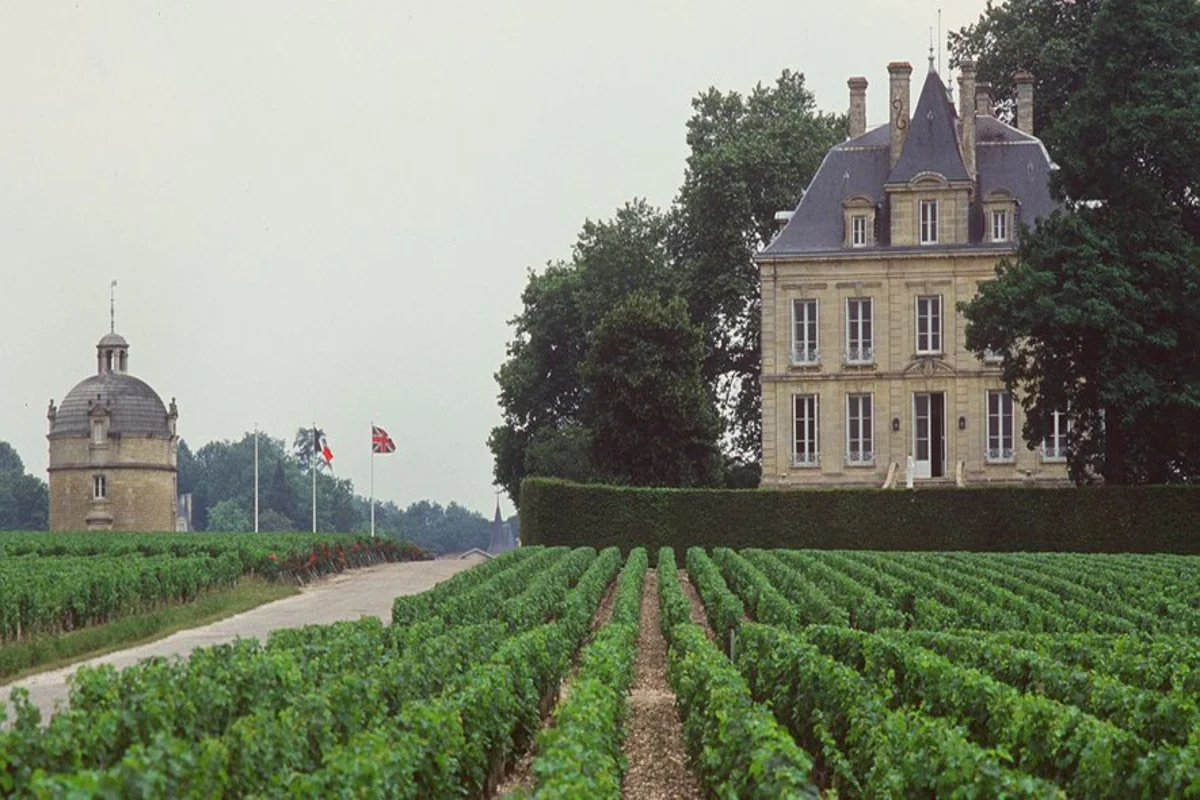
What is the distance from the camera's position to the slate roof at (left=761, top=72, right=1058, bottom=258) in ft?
214

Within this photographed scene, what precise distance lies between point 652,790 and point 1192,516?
3726cm

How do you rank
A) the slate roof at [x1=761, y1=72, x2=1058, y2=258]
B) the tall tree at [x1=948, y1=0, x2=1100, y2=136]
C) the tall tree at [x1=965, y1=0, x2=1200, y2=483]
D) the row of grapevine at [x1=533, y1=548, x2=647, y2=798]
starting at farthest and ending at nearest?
the tall tree at [x1=948, y1=0, x2=1100, y2=136] → the slate roof at [x1=761, y1=72, x2=1058, y2=258] → the tall tree at [x1=965, y1=0, x2=1200, y2=483] → the row of grapevine at [x1=533, y1=548, x2=647, y2=798]

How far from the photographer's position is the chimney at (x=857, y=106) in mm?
69250

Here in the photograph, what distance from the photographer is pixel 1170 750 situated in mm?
13109

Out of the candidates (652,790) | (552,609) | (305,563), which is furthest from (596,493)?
(652,790)

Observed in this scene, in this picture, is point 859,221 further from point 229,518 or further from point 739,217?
point 229,518

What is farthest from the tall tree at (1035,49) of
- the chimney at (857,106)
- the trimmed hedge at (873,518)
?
the trimmed hedge at (873,518)

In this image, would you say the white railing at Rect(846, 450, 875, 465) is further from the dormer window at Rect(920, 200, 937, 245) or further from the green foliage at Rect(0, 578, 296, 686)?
the green foliage at Rect(0, 578, 296, 686)

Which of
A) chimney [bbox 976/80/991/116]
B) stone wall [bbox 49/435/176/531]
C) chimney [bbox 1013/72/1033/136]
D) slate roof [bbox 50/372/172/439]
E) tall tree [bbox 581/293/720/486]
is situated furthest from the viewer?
slate roof [bbox 50/372/172/439]

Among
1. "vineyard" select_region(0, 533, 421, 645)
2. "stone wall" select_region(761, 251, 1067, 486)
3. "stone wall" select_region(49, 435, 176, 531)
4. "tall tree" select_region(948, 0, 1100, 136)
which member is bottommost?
"vineyard" select_region(0, 533, 421, 645)

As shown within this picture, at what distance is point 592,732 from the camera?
14.7 m

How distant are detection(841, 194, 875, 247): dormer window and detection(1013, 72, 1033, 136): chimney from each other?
776 cm

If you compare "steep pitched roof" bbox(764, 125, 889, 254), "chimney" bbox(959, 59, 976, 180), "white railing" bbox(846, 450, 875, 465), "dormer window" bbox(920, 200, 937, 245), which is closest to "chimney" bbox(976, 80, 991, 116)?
"chimney" bbox(959, 59, 976, 180)

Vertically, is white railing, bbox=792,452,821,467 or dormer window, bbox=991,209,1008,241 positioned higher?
dormer window, bbox=991,209,1008,241
